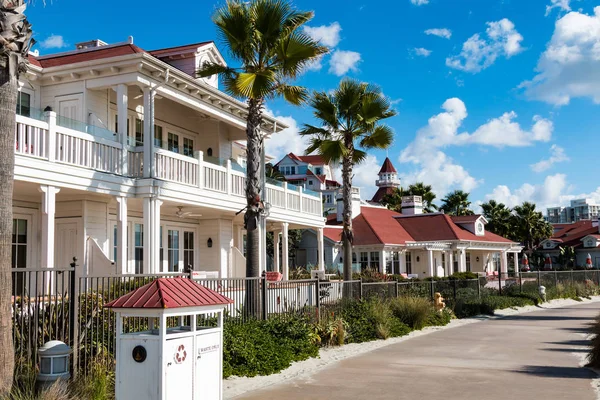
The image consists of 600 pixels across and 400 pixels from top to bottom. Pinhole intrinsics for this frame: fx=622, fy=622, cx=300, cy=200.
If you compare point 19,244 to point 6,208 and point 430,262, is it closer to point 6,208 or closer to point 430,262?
point 6,208

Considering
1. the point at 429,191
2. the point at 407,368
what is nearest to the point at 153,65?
the point at 407,368

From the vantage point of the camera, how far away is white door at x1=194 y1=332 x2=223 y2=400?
26.1ft

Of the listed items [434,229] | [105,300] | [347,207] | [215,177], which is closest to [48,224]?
[105,300]

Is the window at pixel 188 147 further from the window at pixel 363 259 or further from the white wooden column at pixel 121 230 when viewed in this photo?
the window at pixel 363 259

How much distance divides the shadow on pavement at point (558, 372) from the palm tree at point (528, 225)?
5833 cm

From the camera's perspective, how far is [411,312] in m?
20.2

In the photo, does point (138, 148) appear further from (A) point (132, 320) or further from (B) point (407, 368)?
(B) point (407, 368)

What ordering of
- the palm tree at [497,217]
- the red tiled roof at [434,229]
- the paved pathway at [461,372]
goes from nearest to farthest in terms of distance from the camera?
1. the paved pathway at [461,372]
2. the red tiled roof at [434,229]
3. the palm tree at [497,217]

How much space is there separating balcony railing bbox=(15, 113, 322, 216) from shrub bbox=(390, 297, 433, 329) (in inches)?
244

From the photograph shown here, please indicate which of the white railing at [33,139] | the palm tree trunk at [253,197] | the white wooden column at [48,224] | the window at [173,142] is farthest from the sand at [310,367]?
the window at [173,142]

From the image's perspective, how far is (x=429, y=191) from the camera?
217 ft

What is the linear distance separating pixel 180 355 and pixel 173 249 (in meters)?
14.2

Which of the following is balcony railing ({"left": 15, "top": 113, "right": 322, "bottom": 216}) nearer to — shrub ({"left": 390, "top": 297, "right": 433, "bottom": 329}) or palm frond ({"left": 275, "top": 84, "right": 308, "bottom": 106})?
palm frond ({"left": 275, "top": 84, "right": 308, "bottom": 106})

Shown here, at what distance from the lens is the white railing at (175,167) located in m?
17.1
